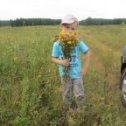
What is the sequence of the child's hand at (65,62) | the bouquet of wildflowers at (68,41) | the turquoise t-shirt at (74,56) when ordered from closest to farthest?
the bouquet of wildflowers at (68,41)
the child's hand at (65,62)
the turquoise t-shirt at (74,56)

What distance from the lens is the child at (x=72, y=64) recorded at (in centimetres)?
622

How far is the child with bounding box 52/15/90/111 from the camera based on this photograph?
6219 mm

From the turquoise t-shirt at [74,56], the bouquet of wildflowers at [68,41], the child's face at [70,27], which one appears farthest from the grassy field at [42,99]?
the child's face at [70,27]

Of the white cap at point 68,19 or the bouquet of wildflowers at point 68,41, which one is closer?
the bouquet of wildflowers at point 68,41

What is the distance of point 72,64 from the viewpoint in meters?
6.32

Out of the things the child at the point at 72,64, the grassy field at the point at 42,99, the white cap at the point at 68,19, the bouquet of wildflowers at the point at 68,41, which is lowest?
the grassy field at the point at 42,99

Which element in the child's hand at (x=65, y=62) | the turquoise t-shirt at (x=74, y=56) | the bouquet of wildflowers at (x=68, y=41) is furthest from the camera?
the turquoise t-shirt at (x=74, y=56)

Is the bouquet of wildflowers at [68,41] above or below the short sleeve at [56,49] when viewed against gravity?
above

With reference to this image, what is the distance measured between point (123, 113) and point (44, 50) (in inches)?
150

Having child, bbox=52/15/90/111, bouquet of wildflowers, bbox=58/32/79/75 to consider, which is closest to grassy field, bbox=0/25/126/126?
child, bbox=52/15/90/111

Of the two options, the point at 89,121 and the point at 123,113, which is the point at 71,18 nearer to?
the point at 89,121

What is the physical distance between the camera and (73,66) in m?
6.34

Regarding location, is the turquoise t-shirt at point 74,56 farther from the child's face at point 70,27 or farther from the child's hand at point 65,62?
the child's face at point 70,27

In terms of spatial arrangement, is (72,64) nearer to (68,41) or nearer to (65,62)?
(65,62)
